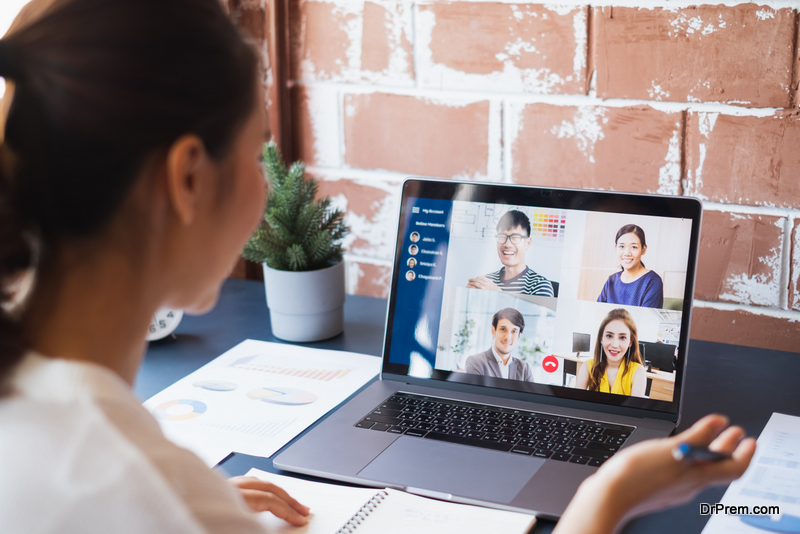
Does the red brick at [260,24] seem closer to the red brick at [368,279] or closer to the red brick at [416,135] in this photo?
the red brick at [416,135]

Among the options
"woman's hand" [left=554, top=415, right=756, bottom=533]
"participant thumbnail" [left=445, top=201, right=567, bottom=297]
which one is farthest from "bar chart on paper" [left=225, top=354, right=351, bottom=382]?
"woman's hand" [left=554, top=415, right=756, bottom=533]

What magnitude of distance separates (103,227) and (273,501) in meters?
0.35

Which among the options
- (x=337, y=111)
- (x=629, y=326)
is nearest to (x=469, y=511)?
(x=629, y=326)

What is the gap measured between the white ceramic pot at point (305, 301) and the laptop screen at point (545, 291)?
0.56ft

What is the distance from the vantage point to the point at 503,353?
1.01 metres

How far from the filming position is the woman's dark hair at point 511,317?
1002 mm

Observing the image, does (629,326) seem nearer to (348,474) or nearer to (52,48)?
(348,474)

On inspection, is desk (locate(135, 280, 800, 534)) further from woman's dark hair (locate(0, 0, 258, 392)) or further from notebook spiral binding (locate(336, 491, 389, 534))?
woman's dark hair (locate(0, 0, 258, 392))

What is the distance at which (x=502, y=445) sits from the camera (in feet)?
2.88

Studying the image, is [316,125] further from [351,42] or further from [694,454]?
[694,454]

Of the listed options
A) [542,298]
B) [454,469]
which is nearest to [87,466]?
[454,469]

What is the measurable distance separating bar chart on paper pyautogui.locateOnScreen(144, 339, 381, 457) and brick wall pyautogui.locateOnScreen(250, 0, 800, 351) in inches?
17.1

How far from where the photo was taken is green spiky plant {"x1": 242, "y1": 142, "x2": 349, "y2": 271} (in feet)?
3.87

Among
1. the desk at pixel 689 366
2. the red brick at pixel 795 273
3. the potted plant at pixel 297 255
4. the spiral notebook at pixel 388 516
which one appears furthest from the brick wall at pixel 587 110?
the spiral notebook at pixel 388 516
